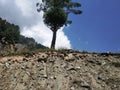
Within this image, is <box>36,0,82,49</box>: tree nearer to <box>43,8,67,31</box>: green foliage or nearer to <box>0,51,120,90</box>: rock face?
<box>43,8,67,31</box>: green foliage

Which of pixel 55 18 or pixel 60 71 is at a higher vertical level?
pixel 55 18

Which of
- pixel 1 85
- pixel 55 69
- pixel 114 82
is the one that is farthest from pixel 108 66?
pixel 1 85

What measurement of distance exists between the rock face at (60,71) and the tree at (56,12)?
51.7 feet

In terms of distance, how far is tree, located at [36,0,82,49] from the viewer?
33844 mm

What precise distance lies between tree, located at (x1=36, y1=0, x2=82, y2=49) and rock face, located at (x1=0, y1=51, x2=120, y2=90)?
15.8 metres

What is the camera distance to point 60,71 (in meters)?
16.0

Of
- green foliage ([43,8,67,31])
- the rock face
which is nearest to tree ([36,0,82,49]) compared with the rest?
green foliage ([43,8,67,31])

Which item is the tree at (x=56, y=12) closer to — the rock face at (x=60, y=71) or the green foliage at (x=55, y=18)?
the green foliage at (x=55, y=18)

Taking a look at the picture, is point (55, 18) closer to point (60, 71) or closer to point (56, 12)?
point (56, 12)

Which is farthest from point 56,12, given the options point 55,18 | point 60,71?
point 60,71

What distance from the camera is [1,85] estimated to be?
1467 centimetres

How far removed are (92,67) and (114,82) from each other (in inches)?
73.1

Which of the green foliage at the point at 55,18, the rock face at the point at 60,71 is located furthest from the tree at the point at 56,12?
the rock face at the point at 60,71

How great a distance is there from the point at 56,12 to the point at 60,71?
18.6 metres
